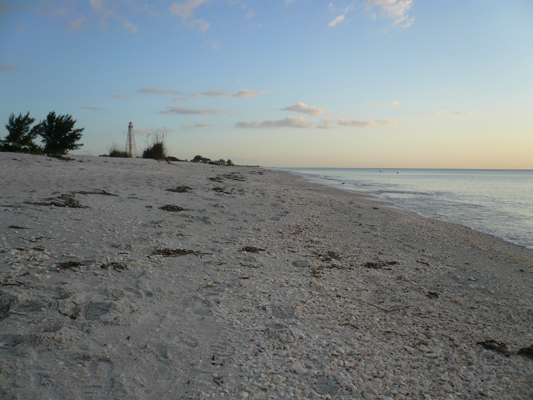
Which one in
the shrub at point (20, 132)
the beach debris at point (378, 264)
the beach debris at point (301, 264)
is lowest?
the beach debris at point (378, 264)

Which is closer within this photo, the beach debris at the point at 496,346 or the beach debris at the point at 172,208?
the beach debris at the point at 496,346

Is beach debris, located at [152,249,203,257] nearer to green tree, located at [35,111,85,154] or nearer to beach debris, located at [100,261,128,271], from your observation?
beach debris, located at [100,261,128,271]

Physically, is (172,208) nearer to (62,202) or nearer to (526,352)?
(62,202)

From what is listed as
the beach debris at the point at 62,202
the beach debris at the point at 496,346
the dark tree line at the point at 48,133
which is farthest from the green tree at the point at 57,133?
the beach debris at the point at 496,346

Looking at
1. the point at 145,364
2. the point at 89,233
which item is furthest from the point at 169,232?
the point at 145,364

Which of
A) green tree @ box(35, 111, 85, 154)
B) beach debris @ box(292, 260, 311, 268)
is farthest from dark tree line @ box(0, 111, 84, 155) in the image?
beach debris @ box(292, 260, 311, 268)

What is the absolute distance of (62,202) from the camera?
4.77 meters

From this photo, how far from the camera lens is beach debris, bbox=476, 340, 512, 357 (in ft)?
7.48

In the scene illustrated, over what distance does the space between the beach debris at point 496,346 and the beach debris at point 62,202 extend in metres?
5.00

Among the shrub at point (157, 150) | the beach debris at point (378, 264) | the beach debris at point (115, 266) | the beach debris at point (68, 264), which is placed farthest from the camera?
the shrub at point (157, 150)

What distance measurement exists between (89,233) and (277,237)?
8.10 ft

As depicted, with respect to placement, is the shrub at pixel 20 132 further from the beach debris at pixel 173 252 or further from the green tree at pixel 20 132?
the beach debris at pixel 173 252

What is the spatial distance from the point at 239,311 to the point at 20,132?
868 inches

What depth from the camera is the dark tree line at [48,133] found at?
61.0ft
